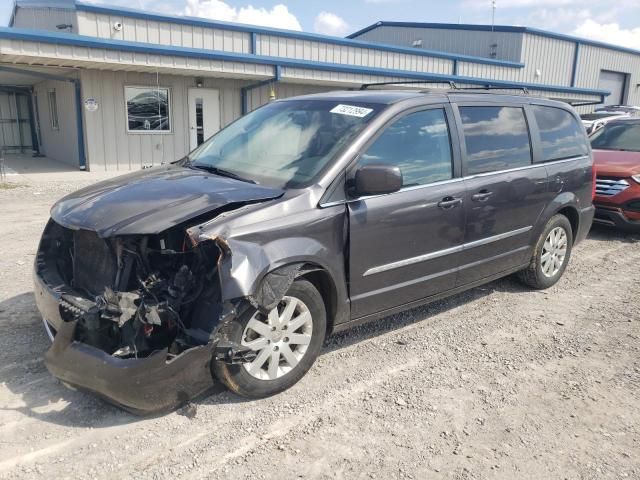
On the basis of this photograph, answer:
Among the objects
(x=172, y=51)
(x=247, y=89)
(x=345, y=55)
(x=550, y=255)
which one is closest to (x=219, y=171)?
(x=550, y=255)

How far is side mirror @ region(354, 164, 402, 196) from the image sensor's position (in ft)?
11.3

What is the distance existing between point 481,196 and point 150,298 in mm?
2764

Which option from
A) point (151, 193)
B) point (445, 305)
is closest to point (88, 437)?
point (151, 193)

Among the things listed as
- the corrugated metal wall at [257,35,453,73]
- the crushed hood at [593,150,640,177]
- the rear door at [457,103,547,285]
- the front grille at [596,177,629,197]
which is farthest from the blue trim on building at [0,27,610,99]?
the rear door at [457,103,547,285]

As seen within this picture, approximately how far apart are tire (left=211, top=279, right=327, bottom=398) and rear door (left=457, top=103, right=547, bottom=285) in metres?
1.57

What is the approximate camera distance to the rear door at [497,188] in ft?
14.5

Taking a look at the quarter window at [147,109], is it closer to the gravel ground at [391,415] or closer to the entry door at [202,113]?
the entry door at [202,113]

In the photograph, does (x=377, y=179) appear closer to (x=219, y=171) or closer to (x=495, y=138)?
(x=219, y=171)

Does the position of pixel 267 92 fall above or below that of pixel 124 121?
above

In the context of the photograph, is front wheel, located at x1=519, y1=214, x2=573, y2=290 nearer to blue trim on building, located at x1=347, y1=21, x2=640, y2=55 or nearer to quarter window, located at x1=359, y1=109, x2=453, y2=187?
quarter window, located at x1=359, y1=109, x2=453, y2=187

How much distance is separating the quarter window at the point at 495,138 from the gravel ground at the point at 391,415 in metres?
1.38

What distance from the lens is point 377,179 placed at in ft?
11.3

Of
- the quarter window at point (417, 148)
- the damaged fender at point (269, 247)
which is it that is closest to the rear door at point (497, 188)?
the quarter window at point (417, 148)

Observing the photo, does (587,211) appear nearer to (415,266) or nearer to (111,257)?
(415,266)
